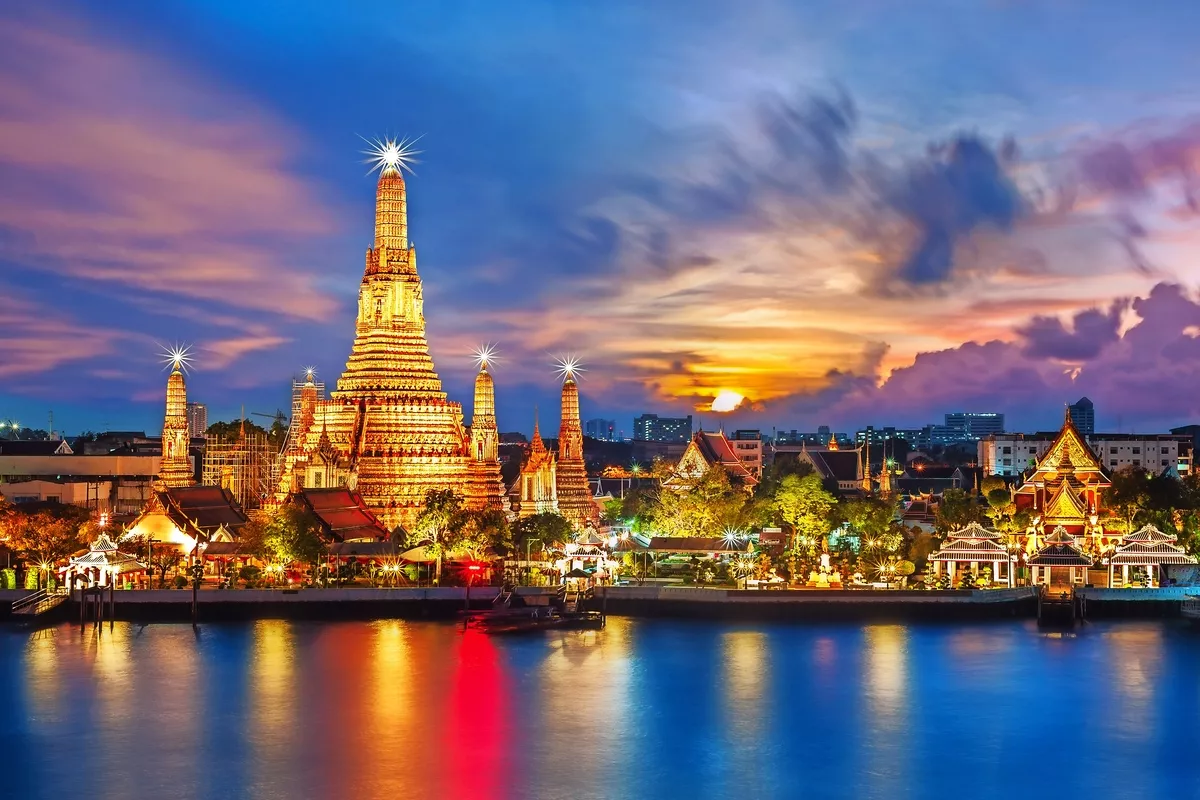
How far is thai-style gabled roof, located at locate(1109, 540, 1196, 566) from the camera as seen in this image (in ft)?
163

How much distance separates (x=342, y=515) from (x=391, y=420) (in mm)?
5051

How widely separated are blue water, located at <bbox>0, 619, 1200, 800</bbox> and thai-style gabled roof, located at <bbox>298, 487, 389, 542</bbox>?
21.9 ft

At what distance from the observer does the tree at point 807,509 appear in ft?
182

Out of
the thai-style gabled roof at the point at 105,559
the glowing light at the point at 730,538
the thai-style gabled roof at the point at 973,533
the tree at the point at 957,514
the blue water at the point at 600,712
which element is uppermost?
the tree at the point at 957,514

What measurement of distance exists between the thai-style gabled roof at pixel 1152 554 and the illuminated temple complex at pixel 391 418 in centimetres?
2197

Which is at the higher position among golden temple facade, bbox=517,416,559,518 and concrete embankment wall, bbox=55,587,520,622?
golden temple facade, bbox=517,416,559,518

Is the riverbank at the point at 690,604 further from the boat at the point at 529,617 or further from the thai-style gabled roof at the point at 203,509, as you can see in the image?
the thai-style gabled roof at the point at 203,509

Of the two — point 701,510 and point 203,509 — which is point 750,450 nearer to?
point 701,510

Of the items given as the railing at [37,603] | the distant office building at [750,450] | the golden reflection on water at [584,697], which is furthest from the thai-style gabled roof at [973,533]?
the distant office building at [750,450]

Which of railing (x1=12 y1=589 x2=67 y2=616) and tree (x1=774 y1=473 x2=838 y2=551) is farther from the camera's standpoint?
tree (x1=774 y1=473 x2=838 y2=551)

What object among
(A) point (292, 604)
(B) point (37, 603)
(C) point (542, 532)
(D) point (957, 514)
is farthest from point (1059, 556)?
(B) point (37, 603)

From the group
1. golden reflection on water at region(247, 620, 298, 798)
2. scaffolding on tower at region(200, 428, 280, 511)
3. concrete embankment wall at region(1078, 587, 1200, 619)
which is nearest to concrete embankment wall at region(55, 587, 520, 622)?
golden reflection on water at region(247, 620, 298, 798)

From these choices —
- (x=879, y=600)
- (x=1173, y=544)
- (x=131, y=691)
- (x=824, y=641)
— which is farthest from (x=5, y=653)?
(x=1173, y=544)

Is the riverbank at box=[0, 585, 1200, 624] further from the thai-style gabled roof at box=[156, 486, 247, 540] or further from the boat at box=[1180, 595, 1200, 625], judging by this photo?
the thai-style gabled roof at box=[156, 486, 247, 540]
